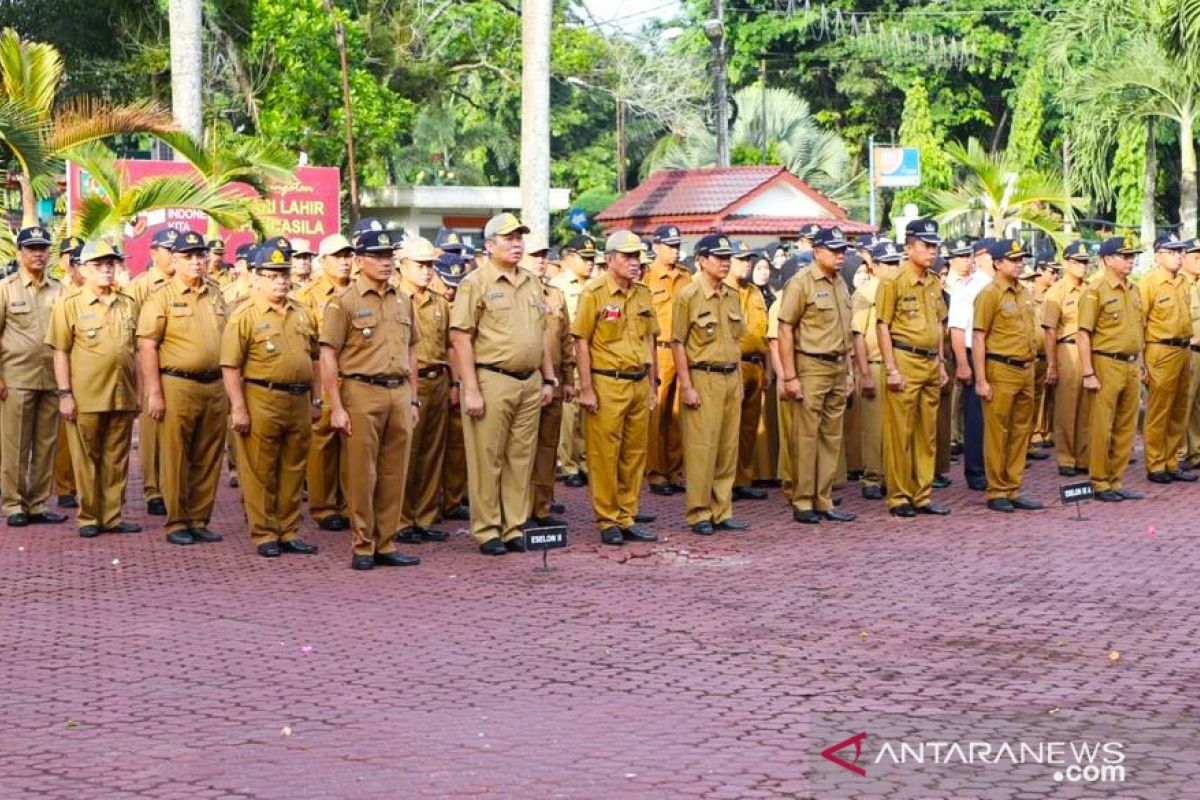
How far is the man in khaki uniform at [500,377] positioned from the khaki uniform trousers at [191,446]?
188 cm

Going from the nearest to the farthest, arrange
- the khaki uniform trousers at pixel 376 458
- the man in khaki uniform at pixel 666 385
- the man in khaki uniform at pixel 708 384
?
1. the khaki uniform trousers at pixel 376 458
2. the man in khaki uniform at pixel 708 384
3. the man in khaki uniform at pixel 666 385

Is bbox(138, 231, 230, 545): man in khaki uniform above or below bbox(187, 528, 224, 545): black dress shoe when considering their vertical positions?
above

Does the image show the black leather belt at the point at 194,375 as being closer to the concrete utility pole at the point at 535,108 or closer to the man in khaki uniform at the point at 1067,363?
the man in khaki uniform at the point at 1067,363

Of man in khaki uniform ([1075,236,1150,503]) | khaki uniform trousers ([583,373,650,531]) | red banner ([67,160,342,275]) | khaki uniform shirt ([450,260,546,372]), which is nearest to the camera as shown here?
khaki uniform shirt ([450,260,546,372])

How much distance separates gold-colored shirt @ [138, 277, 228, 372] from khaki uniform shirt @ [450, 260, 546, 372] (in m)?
1.82

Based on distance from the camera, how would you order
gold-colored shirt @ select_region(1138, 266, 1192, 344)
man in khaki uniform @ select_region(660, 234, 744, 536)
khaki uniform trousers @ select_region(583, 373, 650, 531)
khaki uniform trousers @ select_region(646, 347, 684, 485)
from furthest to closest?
1. gold-colored shirt @ select_region(1138, 266, 1192, 344)
2. khaki uniform trousers @ select_region(646, 347, 684, 485)
3. man in khaki uniform @ select_region(660, 234, 744, 536)
4. khaki uniform trousers @ select_region(583, 373, 650, 531)

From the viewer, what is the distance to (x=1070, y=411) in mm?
16766

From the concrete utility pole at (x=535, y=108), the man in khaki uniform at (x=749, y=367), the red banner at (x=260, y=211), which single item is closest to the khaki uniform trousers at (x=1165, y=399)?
the man in khaki uniform at (x=749, y=367)

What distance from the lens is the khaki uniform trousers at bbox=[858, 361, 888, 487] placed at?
15453mm

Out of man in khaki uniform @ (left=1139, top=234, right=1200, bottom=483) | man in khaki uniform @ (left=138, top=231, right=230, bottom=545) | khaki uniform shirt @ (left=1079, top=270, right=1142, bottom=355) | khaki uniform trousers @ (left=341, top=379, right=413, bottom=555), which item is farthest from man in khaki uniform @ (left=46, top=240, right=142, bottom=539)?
man in khaki uniform @ (left=1139, top=234, right=1200, bottom=483)

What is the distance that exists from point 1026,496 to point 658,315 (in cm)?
331

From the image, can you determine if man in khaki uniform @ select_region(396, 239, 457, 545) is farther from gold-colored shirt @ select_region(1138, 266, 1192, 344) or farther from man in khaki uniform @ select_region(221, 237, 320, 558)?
gold-colored shirt @ select_region(1138, 266, 1192, 344)

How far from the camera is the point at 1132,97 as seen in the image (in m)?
35.7

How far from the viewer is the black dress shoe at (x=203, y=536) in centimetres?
1311
